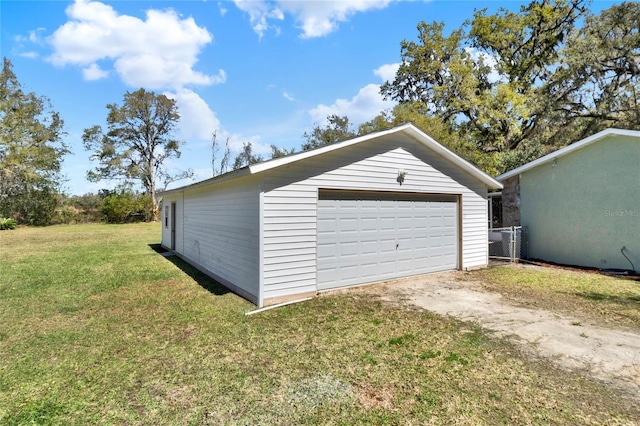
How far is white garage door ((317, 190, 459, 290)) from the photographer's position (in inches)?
277

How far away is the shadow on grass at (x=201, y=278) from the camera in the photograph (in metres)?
7.30

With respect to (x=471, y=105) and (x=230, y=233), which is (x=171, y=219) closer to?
(x=230, y=233)

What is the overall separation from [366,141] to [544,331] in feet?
15.7

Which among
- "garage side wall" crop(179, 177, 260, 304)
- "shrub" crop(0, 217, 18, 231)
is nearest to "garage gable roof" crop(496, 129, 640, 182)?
"garage side wall" crop(179, 177, 260, 304)

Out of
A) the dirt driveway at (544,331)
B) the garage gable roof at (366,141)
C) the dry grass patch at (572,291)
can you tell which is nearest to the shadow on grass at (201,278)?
the garage gable roof at (366,141)

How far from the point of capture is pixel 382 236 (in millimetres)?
7836

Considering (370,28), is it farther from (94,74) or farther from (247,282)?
(94,74)

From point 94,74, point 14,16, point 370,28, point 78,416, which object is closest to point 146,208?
point 94,74

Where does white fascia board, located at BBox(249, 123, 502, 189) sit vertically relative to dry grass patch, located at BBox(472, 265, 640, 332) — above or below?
above

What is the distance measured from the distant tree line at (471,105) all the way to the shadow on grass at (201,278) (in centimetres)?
1116

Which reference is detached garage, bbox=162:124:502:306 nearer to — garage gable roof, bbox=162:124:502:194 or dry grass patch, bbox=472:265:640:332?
garage gable roof, bbox=162:124:502:194

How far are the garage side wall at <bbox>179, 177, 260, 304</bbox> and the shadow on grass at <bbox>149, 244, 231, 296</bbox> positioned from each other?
0.51 feet

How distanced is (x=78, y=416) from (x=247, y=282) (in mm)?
3740

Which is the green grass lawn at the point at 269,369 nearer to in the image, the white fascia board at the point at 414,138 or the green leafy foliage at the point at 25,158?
the white fascia board at the point at 414,138
